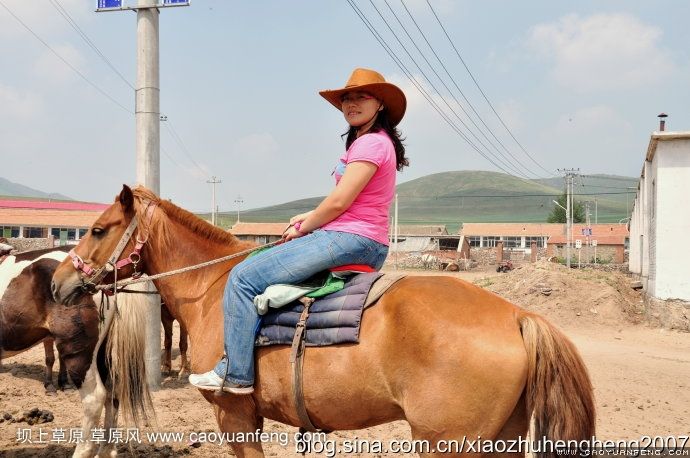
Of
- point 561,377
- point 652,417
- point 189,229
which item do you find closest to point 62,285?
point 189,229

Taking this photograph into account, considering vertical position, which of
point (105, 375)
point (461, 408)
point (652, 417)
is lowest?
point (652, 417)

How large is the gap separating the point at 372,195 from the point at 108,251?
5.94 ft

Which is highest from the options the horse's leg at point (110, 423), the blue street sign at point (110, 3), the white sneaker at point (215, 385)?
the blue street sign at point (110, 3)

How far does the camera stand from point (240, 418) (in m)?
3.19

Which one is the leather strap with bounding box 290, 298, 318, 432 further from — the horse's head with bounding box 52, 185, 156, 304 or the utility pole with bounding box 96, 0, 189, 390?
the utility pole with bounding box 96, 0, 189, 390

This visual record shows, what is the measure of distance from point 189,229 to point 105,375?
2234mm

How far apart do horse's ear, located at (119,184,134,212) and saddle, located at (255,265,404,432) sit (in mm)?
1242

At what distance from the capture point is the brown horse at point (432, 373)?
2.57 metres

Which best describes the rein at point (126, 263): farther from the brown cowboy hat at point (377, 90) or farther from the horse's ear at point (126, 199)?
the brown cowboy hat at point (377, 90)

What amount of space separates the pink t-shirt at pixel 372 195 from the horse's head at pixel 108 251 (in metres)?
1.32

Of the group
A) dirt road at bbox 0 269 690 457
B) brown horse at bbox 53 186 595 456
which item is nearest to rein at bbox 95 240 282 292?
brown horse at bbox 53 186 595 456

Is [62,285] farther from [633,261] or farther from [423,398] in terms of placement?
[633,261]

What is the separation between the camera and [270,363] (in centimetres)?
309

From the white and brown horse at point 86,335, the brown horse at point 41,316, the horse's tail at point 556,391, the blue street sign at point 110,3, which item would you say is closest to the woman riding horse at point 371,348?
the horse's tail at point 556,391
